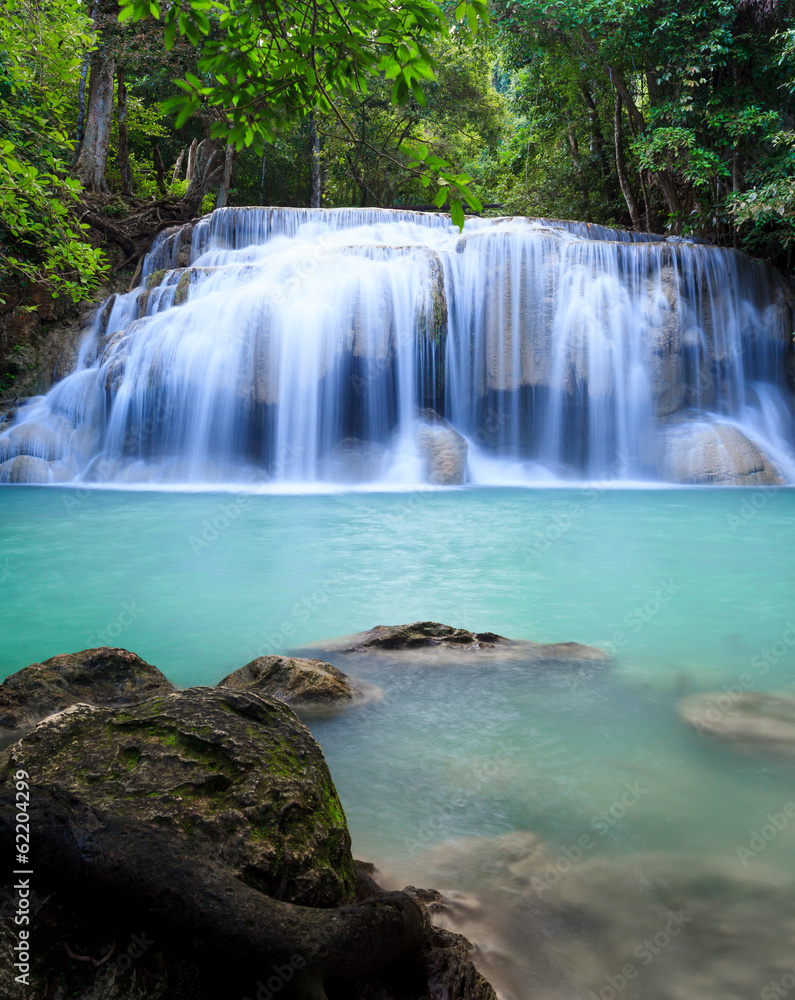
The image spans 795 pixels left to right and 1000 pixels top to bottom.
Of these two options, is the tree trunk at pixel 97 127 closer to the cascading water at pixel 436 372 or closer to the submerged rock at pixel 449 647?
the cascading water at pixel 436 372

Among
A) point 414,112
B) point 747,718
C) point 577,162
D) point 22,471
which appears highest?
point 414,112

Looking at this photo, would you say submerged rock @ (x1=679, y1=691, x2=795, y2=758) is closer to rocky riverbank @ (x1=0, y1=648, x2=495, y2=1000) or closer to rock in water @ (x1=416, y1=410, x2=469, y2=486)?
rocky riverbank @ (x1=0, y1=648, x2=495, y2=1000)

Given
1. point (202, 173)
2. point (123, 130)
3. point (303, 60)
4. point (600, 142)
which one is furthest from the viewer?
point (600, 142)

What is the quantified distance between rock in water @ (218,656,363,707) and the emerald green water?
0.15 meters

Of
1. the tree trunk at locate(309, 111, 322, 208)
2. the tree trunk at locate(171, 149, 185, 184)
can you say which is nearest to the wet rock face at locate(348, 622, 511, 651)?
the tree trunk at locate(171, 149, 185, 184)

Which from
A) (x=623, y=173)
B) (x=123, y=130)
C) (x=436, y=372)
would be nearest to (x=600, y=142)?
(x=623, y=173)

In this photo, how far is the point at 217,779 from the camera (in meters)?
1.79

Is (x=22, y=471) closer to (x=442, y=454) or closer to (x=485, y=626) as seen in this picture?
(x=442, y=454)

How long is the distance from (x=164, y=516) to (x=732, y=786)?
8.44 m

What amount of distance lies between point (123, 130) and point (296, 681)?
2356 cm

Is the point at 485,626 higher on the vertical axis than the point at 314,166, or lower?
lower

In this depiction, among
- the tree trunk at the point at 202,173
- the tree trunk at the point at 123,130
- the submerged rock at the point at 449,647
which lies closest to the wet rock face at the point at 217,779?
the submerged rock at the point at 449,647

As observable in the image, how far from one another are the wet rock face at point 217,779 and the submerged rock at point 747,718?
2180 mm

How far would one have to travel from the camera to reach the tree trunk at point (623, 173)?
65.1ft
